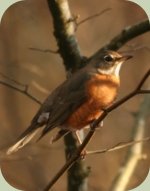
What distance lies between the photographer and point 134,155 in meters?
1.16

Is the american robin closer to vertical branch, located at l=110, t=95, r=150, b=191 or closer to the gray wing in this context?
the gray wing

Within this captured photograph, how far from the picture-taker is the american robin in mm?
1077

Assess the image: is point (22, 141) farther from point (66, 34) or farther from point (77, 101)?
point (66, 34)

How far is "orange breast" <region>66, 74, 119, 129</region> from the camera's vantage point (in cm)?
109

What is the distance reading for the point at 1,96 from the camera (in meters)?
1.14

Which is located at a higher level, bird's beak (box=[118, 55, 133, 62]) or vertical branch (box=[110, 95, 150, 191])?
bird's beak (box=[118, 55, 133, 62])

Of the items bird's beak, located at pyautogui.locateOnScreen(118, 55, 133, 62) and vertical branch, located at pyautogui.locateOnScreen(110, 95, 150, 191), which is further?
vertical branch, located at pyautogui.locateOnScreen(110, 95, 150, 191)

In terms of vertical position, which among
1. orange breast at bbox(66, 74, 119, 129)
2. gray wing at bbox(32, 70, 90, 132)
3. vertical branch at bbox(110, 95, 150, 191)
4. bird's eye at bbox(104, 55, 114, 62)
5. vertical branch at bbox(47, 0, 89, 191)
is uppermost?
vertical branch at bbox(47, 0, 89, 191)

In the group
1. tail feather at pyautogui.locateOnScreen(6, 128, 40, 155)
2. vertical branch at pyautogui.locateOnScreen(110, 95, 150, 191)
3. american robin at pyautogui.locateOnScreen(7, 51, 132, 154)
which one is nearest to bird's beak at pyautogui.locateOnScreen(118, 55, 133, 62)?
american robin at pyautogui.locateOnScreen(7, 51, 132, 154)

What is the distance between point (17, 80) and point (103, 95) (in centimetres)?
21

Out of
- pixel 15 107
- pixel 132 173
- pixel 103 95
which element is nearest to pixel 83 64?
pixel 103 95

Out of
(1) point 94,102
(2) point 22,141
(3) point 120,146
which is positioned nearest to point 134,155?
(3) point 120,146

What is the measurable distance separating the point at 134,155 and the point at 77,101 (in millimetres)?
201

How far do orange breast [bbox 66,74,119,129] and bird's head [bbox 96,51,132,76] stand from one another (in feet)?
0.06
